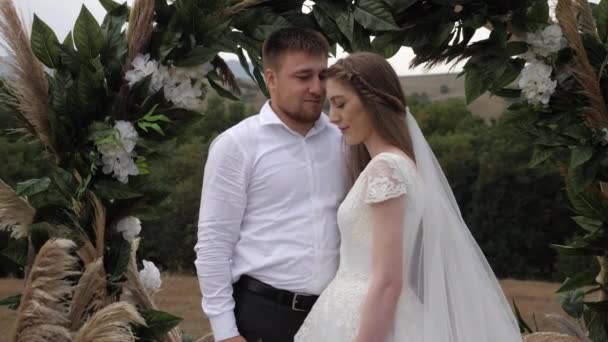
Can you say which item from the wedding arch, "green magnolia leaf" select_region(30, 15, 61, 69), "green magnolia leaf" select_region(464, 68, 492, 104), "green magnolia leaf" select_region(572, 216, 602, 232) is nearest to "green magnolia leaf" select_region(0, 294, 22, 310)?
the wedding arch

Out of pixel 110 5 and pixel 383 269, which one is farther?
pixel 110 5

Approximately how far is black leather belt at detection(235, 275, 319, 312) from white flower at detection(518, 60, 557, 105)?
5.91ft

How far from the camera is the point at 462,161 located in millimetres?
21672

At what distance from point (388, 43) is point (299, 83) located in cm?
111

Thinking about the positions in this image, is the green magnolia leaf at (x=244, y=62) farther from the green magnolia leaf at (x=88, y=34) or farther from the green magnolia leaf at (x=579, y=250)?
the green magnolia leaf at (x=579, y=250)

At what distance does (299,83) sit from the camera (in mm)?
3689

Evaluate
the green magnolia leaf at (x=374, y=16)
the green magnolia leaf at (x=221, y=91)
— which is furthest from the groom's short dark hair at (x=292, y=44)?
the green magnolia leaf at (x=221, y=91)

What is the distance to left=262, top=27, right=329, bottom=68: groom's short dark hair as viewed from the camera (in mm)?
3715

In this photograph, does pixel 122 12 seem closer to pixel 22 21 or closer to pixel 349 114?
pixel 22 21

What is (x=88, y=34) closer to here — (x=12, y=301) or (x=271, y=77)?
(x=271, y=77)

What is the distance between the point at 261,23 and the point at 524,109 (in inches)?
59.4

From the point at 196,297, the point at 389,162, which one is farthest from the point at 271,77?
the point at 196,297

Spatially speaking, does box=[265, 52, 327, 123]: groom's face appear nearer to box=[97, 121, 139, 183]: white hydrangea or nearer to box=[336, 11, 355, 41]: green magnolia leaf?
box=[336, 11, 355, 41]: green magnolia leaf

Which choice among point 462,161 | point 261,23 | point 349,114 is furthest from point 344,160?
point 462,161
